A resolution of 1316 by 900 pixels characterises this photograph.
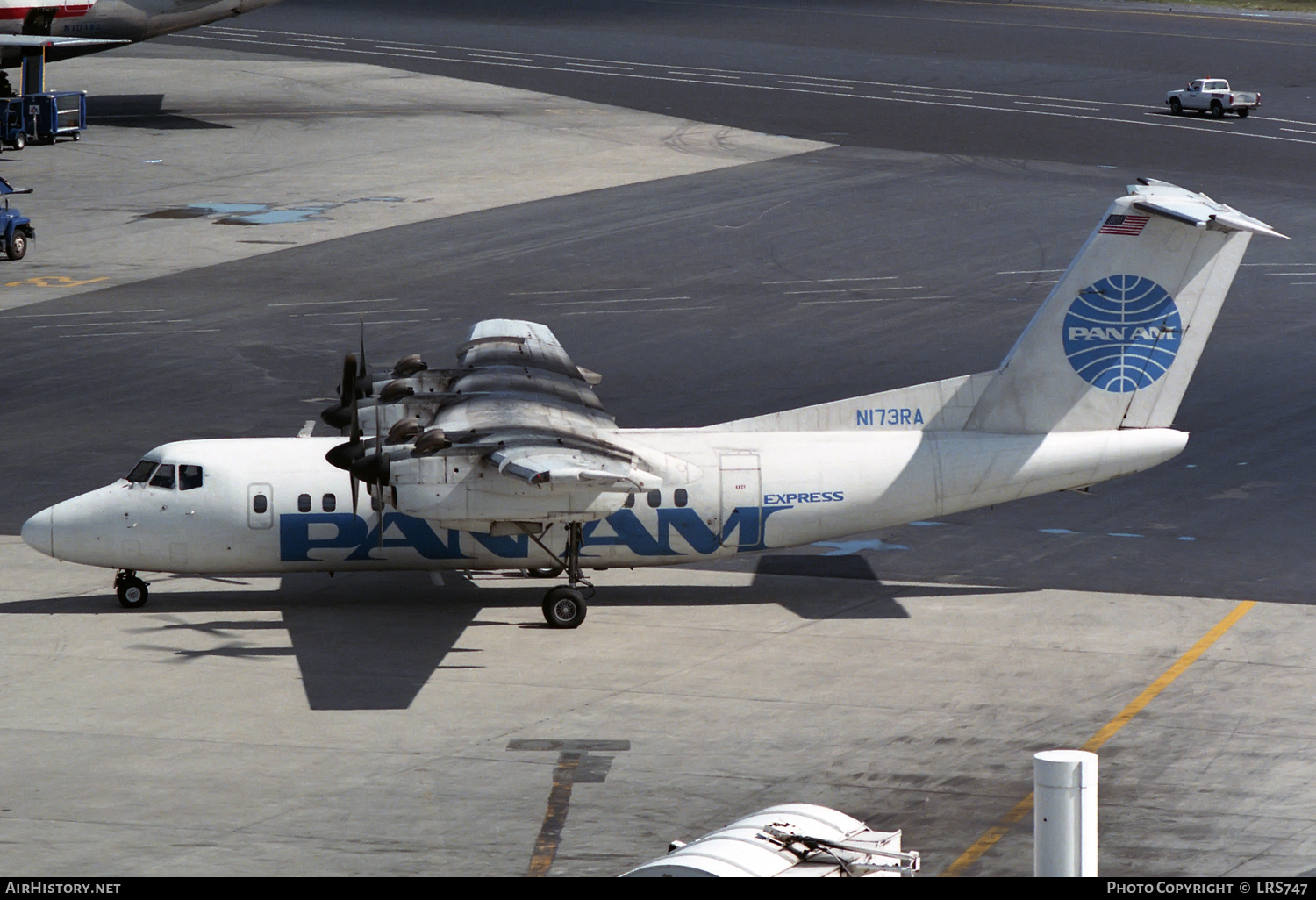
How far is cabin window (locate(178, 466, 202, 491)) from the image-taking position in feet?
93.7

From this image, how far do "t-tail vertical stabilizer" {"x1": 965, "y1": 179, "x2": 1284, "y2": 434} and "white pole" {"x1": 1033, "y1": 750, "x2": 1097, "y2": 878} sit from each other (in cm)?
1876

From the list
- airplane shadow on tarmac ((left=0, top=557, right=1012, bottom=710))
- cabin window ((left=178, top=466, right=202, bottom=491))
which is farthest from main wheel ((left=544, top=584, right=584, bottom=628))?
cabin window ((left=178, top=466, right=202, bottom=491))

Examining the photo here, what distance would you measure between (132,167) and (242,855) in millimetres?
55321

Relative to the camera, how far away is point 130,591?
2895cm

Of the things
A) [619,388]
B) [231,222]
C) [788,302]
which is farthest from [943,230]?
[231,222]

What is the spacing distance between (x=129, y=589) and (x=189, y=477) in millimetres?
2205

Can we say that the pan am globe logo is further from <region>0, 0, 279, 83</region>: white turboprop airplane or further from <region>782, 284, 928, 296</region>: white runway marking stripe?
<region>0, 0, 279, 83</region>: white turboprop airplane

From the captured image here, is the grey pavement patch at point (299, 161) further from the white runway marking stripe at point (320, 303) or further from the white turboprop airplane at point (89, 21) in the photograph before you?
the white runway marking stripe at point (320, 303)

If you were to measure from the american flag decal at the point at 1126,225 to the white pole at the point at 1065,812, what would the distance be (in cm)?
1942

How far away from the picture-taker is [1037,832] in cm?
1061

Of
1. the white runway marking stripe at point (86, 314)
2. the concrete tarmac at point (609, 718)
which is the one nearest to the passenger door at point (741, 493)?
the concrete tarmac at point (609, 718)

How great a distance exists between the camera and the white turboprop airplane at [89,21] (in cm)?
7388

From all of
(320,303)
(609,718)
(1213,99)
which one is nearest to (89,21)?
(320,303)

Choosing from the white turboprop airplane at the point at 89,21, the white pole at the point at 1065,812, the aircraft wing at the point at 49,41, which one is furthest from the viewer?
the white turboprop airplane at the point at 89,21
